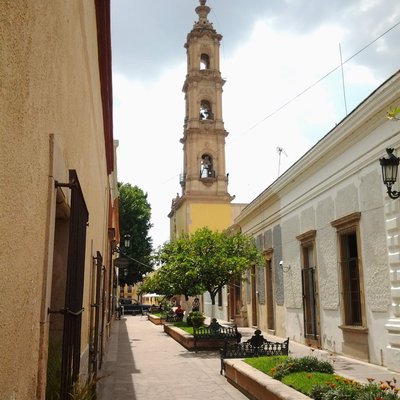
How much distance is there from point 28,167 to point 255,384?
5.88 metres

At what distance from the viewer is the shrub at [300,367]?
7248 millimetres

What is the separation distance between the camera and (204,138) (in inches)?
1396

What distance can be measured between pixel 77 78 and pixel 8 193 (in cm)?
272

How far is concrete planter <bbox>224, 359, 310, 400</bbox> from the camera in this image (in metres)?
6.05

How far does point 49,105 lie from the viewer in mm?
2975

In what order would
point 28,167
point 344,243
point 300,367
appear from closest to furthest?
point 28,167 → point 300,367 → point 344,243

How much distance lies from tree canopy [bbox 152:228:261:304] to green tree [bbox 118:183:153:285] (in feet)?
79.5

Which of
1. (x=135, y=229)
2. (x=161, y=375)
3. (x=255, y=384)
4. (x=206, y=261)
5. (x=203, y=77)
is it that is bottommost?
(x=161, y=375)

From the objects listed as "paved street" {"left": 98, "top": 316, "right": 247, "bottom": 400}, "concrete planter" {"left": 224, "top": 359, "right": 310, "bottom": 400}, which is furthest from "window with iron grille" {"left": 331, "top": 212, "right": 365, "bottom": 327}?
"concrete planter" {"left": 224, "top": 359, "right": 310, "bottom": 400}

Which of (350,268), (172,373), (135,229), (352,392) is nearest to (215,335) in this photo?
(172,373)

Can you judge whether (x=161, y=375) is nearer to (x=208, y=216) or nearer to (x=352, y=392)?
(x=352, y=392)

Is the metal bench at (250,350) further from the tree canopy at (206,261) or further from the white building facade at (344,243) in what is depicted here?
the tree canopy at (206,261)

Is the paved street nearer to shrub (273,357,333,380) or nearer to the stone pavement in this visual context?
the stone pavement

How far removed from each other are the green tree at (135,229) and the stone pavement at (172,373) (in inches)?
968
